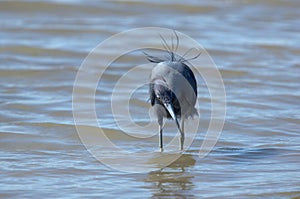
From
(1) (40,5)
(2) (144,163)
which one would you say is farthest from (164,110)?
(1) (40,5)

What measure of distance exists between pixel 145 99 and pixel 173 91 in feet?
6.53

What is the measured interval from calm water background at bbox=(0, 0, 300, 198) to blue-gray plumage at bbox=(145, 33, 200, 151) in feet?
1.43

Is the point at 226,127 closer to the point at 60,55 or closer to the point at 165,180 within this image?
the point at 165,180

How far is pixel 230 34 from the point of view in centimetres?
1081

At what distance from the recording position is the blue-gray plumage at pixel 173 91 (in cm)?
630

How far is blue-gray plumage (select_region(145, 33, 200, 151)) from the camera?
20.7ft

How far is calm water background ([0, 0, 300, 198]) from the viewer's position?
598 centimetres

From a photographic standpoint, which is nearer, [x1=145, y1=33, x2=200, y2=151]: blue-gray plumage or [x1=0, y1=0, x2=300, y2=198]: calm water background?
[x1=0, y1=0, x2=300, y2=198]: calm water background

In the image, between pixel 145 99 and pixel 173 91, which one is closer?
pixel 173 91

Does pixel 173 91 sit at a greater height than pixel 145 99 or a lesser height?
lesser

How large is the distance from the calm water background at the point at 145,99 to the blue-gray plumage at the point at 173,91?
44cm

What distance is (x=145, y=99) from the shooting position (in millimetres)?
8266

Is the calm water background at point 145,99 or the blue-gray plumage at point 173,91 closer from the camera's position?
the calm water background at point 145,99

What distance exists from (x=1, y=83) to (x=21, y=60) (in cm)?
86
